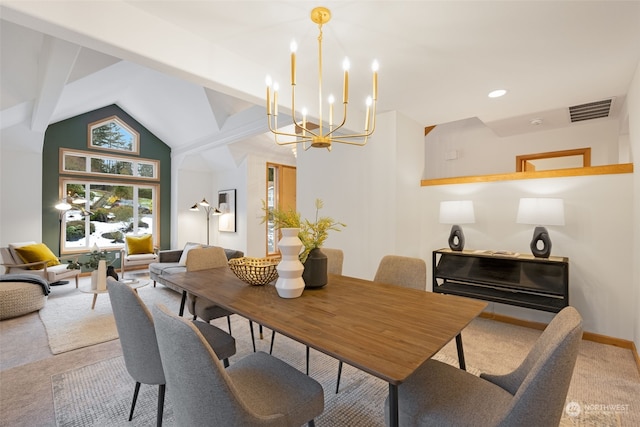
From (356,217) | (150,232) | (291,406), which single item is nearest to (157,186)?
(150,232)

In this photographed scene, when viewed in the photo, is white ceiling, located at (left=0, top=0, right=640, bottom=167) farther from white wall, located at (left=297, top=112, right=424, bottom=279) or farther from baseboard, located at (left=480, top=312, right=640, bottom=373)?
baseboard, located at (left=480, top=312, right=640, bottom=373)

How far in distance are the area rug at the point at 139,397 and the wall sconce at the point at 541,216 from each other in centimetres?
146

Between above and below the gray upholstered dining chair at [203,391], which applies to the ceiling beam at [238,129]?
above

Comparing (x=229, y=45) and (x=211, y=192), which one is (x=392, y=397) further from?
(x=211, y=192)

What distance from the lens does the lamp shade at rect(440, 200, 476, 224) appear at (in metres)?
3.30

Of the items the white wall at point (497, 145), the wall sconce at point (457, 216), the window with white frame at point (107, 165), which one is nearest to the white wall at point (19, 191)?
the window with white frame at point (107, 165)

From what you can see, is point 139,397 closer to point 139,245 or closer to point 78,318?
point 78,318

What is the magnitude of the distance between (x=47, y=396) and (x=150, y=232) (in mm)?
5407

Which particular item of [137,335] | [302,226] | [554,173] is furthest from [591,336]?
[137,335]

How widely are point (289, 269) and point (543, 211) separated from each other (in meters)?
2.59

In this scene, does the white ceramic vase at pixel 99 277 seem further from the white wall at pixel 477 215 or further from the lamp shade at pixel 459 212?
the lamp shade at pixel 459 212

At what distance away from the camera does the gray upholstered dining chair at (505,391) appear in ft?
2.81

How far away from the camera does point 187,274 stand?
2.21 meters

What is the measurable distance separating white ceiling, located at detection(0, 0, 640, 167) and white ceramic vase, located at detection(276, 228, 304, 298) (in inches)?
55.8
